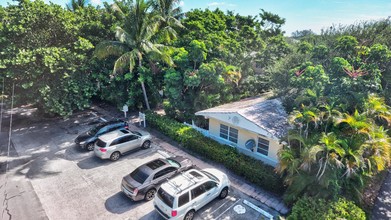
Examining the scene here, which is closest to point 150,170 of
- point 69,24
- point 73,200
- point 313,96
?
point 73,200

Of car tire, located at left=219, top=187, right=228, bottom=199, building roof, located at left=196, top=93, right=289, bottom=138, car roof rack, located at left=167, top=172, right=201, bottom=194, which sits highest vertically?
building roof, located at left=196, top=93, right=289, bottom=138

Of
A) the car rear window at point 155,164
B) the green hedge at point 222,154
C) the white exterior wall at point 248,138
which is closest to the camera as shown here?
the car rear window at point 155,164

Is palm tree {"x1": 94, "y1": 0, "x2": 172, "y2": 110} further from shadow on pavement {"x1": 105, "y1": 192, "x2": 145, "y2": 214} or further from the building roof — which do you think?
shadow on pavement {"x1": 105, "y1": 192, "x2": 145, "y2": 214}

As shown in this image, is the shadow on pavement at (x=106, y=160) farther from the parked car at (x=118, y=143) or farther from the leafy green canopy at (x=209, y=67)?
the leafy green canopy at (x=209, y=67)

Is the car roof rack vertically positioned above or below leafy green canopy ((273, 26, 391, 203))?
below

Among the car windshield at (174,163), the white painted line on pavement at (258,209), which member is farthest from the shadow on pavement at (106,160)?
the white painted line on pavement at (258,209)

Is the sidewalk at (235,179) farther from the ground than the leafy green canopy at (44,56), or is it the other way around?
the leafy green canopy at (44,56)

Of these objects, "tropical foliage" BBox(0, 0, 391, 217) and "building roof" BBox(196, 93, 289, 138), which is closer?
"tropical foliage" BBox(0, 0, 391, 217)

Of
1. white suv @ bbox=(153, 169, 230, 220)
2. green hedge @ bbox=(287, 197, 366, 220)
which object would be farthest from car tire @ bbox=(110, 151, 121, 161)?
green hedge @ bbox=(287, 197, 366, 220)
